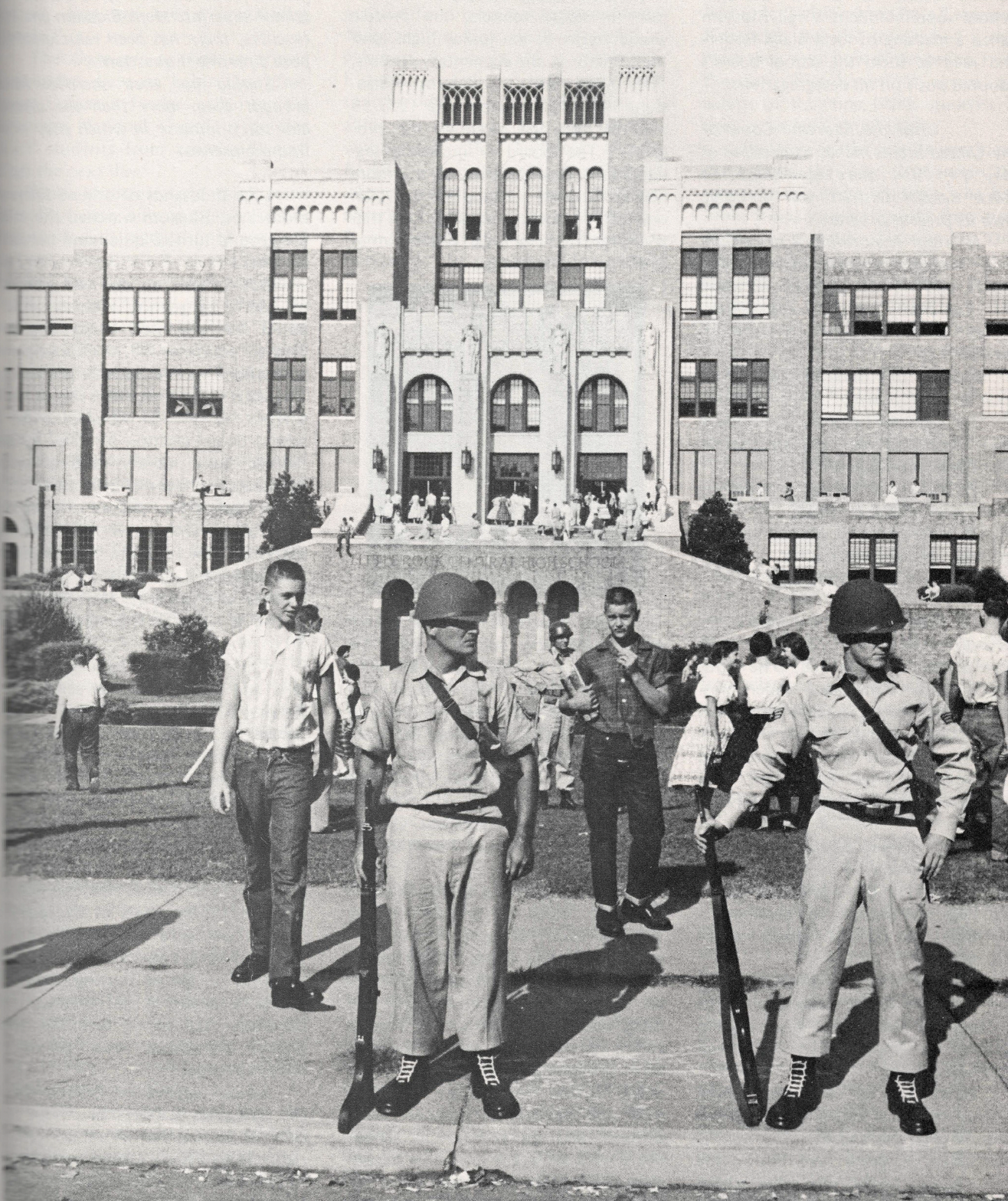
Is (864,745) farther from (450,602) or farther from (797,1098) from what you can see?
(450,602)

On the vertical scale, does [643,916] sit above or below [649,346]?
below

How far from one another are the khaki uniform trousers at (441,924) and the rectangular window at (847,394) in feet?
163

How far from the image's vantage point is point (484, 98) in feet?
175

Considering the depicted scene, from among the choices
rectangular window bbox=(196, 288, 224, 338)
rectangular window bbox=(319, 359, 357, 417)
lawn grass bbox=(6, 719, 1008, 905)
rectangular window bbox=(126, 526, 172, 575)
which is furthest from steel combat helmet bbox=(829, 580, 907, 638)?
rectangular window bbox=(196, 288, 224, 338)

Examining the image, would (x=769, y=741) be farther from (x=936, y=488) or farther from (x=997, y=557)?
(x=936, y=488)

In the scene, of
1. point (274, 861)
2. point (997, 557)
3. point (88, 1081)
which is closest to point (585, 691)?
→ point (274, 861)

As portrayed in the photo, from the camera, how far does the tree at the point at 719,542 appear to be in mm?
39500

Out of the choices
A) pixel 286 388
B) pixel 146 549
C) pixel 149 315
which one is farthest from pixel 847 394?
pixel 149 315

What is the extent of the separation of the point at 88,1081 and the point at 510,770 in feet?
7.33

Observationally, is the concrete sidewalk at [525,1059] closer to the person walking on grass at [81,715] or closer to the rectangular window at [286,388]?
the person walking on grass at [81,715]

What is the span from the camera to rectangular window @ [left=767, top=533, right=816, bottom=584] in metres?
45.7

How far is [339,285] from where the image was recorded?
5359 cm

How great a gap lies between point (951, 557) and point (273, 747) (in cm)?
4127

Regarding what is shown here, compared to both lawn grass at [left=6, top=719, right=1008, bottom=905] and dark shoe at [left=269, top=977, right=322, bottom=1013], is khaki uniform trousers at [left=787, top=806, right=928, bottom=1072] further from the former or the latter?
lawn grass at [left=6, top=719, right=1008, bottom=905]
